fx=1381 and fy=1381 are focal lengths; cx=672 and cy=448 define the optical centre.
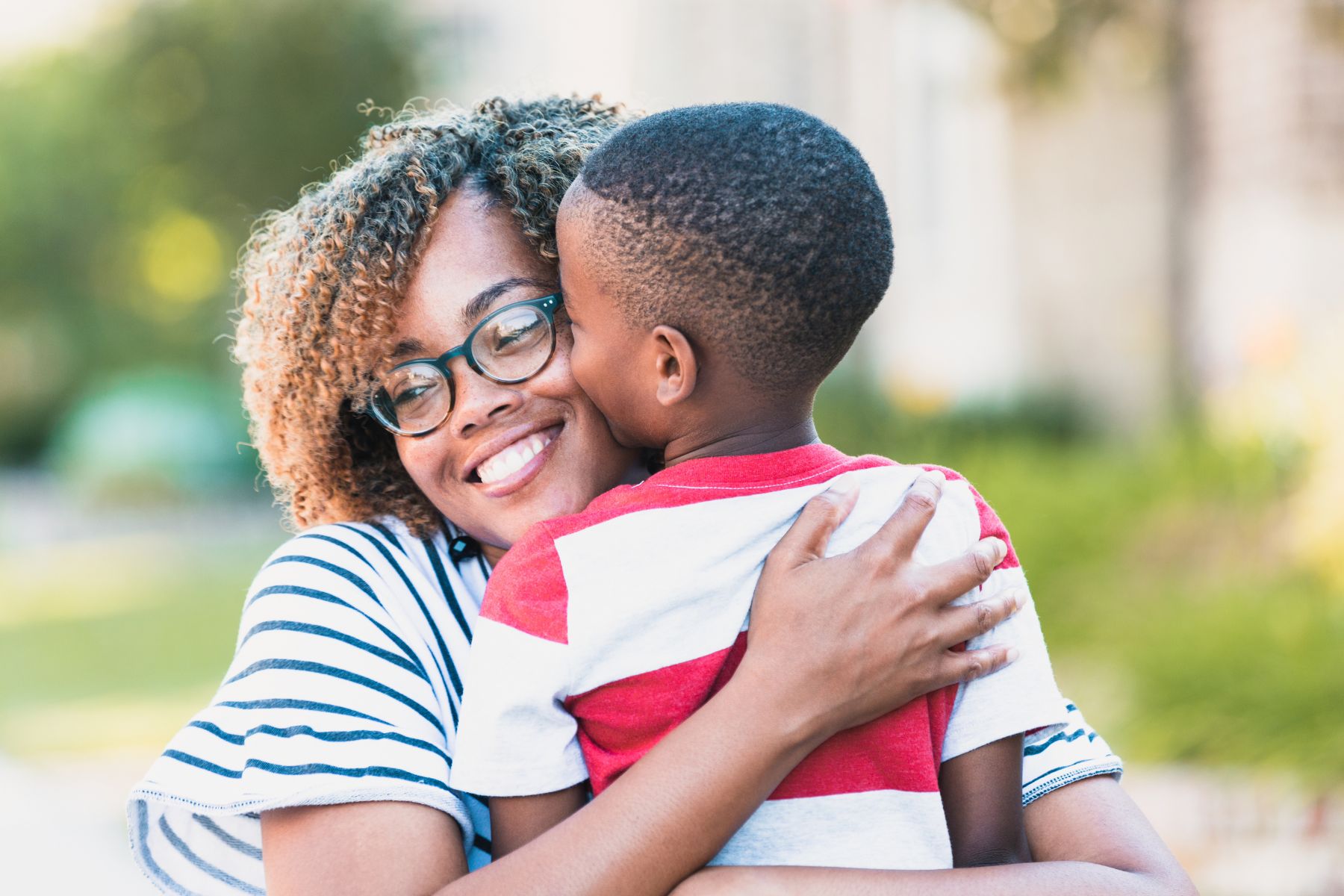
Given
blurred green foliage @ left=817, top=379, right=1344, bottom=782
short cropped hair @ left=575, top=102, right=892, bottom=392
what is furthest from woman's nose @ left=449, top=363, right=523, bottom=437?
blurred green foliage @ left=817, top=379, right=1344, bottom=782

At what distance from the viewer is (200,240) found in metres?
26.0

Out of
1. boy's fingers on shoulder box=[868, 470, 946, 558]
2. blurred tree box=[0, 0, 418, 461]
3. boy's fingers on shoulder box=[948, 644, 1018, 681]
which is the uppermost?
blurred tree box=[0, 0, 418, 461]

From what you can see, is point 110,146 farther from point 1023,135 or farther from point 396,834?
point 396,834

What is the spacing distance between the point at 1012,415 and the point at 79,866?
777 cm

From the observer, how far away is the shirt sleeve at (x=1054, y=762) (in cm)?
183

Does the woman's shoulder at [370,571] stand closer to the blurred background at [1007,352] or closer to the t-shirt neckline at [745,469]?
the t-shirt neckline at [745,469]

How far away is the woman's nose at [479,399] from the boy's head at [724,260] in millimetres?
300

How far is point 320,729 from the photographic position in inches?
67.3

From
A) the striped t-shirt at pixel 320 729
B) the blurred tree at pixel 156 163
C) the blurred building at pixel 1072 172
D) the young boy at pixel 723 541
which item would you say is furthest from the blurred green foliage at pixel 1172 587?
the blurred tree at pixel 156 163

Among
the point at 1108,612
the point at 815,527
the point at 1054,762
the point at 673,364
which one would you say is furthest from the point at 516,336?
the point at 1108,612

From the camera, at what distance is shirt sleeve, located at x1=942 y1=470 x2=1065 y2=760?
67.6 inches

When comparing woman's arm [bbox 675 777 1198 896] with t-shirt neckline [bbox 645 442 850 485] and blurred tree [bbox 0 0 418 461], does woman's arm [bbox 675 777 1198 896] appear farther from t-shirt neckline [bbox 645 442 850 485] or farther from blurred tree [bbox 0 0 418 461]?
blurred tree [bbox 0 0 418 461]

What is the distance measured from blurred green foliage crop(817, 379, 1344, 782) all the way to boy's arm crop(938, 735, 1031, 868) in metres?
3.58

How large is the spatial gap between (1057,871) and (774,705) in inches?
16.2
